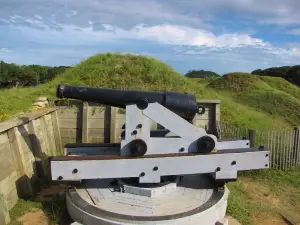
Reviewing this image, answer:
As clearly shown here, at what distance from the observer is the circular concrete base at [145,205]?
3.75 meters

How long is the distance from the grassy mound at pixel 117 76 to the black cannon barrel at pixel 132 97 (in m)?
5.34

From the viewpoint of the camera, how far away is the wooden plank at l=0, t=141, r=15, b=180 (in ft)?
16.2

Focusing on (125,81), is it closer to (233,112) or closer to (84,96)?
(233,112)

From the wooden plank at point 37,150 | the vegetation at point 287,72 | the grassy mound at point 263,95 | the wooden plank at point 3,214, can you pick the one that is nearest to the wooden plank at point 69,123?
the wooden plank at point 37,150

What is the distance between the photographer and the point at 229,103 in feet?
40.8

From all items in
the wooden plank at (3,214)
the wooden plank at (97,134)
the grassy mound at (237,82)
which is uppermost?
the grassy mound at (237,82)

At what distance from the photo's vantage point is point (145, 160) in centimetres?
397

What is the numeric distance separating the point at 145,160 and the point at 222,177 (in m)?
1.06

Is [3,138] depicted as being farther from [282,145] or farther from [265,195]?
[282,145]

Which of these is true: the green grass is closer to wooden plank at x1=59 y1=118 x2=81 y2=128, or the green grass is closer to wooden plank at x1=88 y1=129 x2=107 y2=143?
wooden plank at x1=88 y1=129 x2=107 y2=143

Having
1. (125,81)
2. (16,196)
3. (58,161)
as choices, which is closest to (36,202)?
(16,196)

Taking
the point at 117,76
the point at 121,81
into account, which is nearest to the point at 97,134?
the point at 121,81

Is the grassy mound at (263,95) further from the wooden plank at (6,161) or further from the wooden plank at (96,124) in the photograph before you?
the wooden plank at (6,161)

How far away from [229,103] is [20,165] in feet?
29.0
